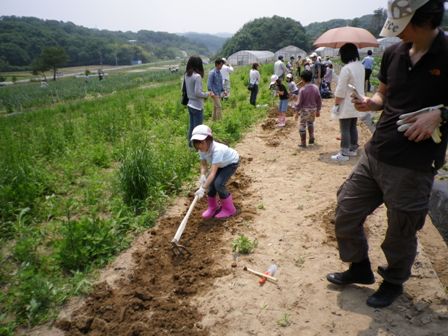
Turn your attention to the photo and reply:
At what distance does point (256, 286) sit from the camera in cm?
319

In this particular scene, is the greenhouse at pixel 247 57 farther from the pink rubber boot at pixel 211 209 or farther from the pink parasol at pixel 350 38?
the pink rubber boot at pixel 211 209

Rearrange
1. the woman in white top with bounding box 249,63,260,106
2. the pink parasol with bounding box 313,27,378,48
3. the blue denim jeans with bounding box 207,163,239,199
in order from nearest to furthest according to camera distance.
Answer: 1. the blue denim jeans with bounding box 207,163,239,199
2. the pink parasol with bounding box 313,27,378,48
3. the woman in white top with bounding box 249,63,260,106

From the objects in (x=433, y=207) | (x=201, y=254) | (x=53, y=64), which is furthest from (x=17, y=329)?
(x=53, y=64)

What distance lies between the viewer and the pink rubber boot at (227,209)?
14.9ft

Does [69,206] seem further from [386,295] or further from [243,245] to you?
[386,295]

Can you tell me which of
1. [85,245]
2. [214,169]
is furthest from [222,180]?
[85,245]

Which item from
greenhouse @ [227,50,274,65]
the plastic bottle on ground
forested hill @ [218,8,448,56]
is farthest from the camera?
forested hill @ [218,8,448,56]

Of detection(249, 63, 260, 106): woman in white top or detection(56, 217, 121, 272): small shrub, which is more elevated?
detection(249, 63, 260, 106): woman in white top

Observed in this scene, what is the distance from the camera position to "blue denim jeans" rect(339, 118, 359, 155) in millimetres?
6120

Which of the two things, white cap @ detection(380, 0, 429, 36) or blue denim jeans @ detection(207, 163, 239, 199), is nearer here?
white cap @ detection(380, 0, 429, 36)

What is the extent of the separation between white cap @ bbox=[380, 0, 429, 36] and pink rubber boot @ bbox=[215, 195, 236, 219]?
289cm

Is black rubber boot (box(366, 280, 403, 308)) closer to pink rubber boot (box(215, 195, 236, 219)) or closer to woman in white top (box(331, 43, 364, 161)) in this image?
pink rubber boot (box(215, 195, 236, 219))

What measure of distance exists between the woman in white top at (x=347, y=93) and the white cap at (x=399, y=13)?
323 centimetres

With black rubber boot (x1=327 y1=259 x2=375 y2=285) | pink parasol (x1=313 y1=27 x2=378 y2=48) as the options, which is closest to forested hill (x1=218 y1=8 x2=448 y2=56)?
pink parasol (x1=313 y1=27 x2=378 y2=48)
